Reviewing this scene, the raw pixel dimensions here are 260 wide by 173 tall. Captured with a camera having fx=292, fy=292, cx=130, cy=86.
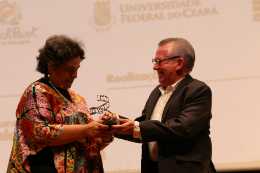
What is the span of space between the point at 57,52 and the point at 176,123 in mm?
974

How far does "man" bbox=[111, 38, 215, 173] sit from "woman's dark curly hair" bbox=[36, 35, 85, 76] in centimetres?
61

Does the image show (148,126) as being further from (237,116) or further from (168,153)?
(237,116)

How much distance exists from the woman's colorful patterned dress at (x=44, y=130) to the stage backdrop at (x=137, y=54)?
128cm

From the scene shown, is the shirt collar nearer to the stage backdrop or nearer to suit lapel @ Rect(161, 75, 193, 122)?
suit lapel @ Rect(161, 75, 193, 122)

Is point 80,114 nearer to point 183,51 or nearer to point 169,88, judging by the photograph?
point 169,88

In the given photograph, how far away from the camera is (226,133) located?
321 centimetres

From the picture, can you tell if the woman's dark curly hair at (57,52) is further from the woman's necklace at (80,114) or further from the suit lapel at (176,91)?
the suit lapel at (176,91)

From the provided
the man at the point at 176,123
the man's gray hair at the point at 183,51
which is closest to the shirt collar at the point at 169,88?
the man at the point at 176,123

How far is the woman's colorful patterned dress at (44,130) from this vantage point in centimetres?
190

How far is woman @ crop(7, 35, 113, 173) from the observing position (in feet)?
6.26

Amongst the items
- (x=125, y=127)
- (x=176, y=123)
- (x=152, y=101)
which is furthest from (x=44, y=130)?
(x=152, y=101)

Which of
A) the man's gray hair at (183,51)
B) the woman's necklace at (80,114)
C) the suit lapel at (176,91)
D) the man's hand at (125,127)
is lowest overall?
the man's hand at (125,127)

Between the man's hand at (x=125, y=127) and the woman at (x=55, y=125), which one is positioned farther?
the man's hand at (x=125, y=127)

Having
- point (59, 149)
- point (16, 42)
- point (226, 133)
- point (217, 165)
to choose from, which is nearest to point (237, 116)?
point (226, 133)
